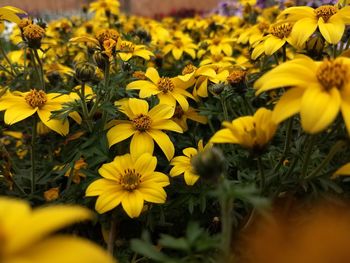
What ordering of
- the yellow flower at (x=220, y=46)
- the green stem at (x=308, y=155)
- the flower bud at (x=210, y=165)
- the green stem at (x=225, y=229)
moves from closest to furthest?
the green stem at (x=225, y=229) < the flower bud at (x=210, y=165) < the green stem at (x=308, y=155) < the yellow flower at (x=220, y=46)

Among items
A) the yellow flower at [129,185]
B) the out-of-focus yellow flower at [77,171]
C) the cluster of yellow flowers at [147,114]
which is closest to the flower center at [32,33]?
the cluster of yellow flowers at [147,114]

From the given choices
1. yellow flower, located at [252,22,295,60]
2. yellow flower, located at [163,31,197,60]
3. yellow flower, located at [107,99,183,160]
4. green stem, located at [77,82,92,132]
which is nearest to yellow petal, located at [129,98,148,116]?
yellow flower, located at [107,99,183,160]

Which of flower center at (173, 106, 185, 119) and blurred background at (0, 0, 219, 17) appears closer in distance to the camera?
flower center at (173, 106, 185, 119)

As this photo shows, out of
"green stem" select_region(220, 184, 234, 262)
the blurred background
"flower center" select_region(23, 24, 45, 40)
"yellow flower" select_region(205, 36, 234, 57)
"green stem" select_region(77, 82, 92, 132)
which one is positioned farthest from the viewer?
the blurred background

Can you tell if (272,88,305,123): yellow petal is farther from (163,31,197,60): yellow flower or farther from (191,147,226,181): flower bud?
(163,31,197,60): yellow flower

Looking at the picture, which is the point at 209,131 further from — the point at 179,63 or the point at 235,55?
the point at 235,55

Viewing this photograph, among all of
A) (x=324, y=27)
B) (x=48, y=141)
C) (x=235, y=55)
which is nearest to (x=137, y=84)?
(x=48, y=141)

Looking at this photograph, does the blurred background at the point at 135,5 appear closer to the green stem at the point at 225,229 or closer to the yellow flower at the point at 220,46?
the yellow flower at the point at 220,46
